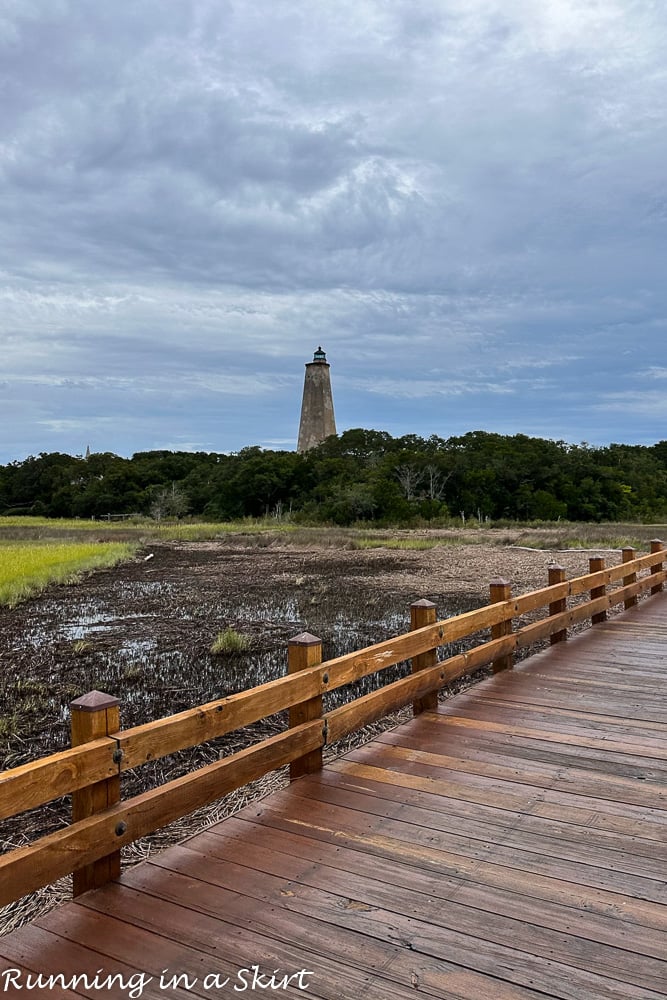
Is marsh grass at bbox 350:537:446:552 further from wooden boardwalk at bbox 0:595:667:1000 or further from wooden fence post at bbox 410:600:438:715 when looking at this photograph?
wooden boardwalk at bbox 0:595:667:1000

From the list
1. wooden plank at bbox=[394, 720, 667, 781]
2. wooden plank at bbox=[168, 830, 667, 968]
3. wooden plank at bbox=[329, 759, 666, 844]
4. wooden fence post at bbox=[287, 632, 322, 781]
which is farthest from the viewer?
wooden plank at bbox=[394, 720, 667, 781]

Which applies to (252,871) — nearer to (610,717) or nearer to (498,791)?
(498,791)

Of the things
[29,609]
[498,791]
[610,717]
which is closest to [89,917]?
[498,791]

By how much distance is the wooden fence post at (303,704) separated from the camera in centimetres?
419

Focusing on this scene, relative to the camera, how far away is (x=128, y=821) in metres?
3.02

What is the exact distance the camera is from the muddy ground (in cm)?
695

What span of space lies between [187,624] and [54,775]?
1069cm

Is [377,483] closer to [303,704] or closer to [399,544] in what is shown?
[399,544]

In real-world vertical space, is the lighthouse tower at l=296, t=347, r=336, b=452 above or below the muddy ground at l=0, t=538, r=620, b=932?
above

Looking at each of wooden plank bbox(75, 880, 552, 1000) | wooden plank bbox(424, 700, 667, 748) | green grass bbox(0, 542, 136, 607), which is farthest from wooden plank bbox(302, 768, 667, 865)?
green grass bbox(0, 542, 136, 607)

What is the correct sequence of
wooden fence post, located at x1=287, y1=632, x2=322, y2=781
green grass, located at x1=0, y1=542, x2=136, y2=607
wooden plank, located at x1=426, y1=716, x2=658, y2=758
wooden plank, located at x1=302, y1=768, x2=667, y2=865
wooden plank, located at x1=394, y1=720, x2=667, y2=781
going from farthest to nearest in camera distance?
1. green grass, located at x1=0, y1=542, x2=136, y2=607
2. wooden plank, located at x1=426, y1=716, x2=658, y2=758
3. wooden plank, located at x1=394, y1=720, x2=667, y2=781
4. wooden fence post, located at x1=287, y1=632, x2=322, y2=781
5. wooden plank, located at x1=302, y1=768, x2=667, y2=865

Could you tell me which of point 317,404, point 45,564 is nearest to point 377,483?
point 45,564

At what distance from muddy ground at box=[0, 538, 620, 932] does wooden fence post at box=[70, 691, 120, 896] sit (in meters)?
1.85

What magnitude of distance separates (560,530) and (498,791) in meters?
34.6
